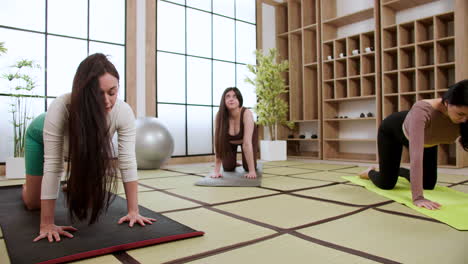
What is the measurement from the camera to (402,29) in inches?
167

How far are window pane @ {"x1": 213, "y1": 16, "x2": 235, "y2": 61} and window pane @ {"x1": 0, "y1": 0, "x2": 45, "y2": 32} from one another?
7.90 feet

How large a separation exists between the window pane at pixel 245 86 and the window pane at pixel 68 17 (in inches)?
96.2

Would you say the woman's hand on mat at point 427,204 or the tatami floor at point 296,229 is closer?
the tatami floor at point 296,229

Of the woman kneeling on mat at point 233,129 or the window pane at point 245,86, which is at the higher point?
the window pane at point 245,86

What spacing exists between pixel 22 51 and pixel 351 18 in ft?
14.5

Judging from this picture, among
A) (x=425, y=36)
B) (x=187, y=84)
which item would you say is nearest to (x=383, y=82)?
(x=425, y=36)

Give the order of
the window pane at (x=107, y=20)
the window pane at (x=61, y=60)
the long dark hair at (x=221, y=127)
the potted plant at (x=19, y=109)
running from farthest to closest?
the window pane at (x=107, y=20) < the window pane at (x=61, y=60) < the potted plant at (x=19, y=109) < the long dark hair at (x=221, y=127)

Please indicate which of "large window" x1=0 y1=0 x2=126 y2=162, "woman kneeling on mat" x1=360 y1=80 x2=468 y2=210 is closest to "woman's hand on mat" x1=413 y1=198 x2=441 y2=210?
"woman kneeling on mat" x1=360 y1=80 x2=468 y2=210

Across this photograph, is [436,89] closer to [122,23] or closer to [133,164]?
[133,164]

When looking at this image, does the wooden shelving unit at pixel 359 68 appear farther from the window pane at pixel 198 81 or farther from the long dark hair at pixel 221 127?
the long dark hair at pixel 221 127

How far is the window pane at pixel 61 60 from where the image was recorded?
388 centimetres

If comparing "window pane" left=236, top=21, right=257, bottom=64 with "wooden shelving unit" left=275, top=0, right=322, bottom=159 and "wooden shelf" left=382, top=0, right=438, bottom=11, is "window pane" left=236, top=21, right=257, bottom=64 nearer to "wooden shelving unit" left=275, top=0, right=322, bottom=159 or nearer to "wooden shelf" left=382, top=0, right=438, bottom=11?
"wooden shelving unit" left=275, top=0, right=322, bottom=159

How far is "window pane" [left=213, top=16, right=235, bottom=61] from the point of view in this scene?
17.3 feet

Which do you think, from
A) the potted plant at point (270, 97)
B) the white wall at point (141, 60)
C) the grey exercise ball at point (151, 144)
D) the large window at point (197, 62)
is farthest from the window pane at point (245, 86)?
the grey exercise ball at point (151, 144)
